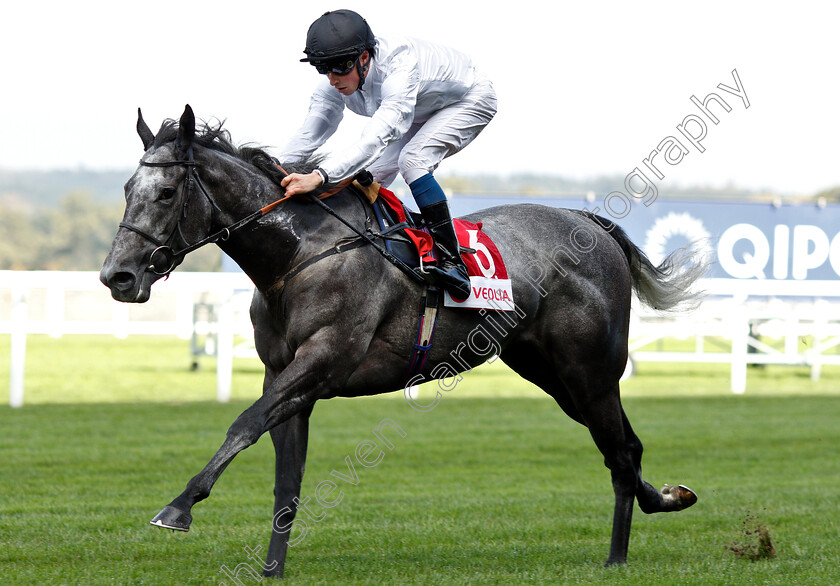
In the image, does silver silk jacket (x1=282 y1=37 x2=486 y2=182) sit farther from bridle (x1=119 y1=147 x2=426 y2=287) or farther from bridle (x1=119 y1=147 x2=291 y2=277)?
bridle (x1=119 y1=147 x2=291 y2=277)

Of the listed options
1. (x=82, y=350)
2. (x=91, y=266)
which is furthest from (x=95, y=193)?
(x=82, y=350)

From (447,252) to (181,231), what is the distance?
1.13m

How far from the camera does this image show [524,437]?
920cm

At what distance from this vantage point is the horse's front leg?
360cm

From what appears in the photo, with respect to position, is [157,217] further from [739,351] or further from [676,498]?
[739,351]

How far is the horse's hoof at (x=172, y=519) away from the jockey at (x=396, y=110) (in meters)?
1.28

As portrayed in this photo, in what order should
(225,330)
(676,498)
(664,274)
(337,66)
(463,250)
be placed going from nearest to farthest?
(337,66)
(463,250)
(676,498)
(664,274)
(225,330)

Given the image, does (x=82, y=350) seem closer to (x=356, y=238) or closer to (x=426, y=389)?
(x=426, y=389)

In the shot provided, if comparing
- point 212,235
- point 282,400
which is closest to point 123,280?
point 212,235

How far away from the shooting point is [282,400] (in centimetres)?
378

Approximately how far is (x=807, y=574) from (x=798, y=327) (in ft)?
30.4

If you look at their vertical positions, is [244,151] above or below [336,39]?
below

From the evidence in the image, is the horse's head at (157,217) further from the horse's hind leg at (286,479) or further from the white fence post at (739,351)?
the white fence post at (739,351)

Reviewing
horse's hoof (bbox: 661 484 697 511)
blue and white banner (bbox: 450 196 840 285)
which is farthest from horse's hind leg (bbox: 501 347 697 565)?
blue and white banner (bbox: 450 196 840 285)
